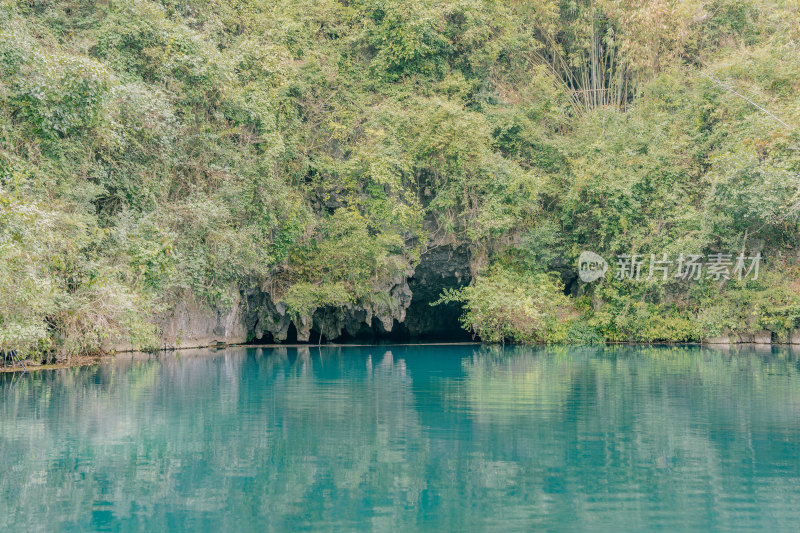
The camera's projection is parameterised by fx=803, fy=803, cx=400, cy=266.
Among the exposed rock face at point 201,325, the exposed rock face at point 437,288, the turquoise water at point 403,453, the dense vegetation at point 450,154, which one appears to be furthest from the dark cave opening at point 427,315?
the turquoise water at point 403,453

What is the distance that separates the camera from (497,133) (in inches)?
1187

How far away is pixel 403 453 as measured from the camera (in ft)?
28.8

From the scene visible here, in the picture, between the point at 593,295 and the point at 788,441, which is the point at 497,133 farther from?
the point at 788,441

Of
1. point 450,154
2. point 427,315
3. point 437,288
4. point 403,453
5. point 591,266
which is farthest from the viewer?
point 427,315

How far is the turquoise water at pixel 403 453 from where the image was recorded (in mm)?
6473

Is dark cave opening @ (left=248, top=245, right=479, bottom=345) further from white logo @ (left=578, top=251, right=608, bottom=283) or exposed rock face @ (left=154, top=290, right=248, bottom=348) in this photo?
white logo @ (left=578, top=251, right=608, bottom=283)

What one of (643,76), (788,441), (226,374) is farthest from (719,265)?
(788,441)

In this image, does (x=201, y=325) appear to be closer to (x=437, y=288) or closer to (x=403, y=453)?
(x=437, y=288)

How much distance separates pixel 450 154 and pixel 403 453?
19780mm

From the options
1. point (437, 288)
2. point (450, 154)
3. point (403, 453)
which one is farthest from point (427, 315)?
point (403, 453)

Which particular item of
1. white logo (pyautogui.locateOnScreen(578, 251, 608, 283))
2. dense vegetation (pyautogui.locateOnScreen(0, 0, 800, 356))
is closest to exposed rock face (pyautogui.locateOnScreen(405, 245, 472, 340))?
dense vegetation (pyautogui.locateOnScreen(0, 0, 800, 356))

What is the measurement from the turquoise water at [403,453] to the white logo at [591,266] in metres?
13.2

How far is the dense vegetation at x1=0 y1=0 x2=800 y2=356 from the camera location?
21.2 m

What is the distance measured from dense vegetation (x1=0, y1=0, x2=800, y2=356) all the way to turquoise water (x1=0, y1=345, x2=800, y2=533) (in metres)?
7.85
